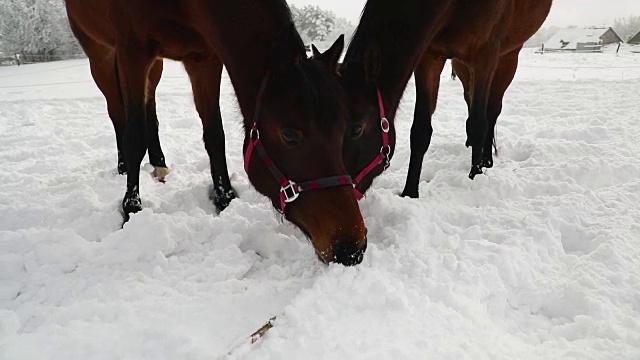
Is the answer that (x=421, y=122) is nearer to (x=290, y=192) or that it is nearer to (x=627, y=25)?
(x=290, y=192)

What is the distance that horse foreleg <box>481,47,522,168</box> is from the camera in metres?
4.11

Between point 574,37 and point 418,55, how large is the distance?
158 feet

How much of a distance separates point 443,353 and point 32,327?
1.46 metres

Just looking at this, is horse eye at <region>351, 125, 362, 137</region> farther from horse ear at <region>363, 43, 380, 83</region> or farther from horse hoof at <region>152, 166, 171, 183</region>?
horse hoof at <region>152, 166, 171, 183</region>

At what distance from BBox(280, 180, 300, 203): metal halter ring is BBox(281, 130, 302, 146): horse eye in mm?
173

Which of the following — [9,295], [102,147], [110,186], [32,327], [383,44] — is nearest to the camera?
[32,327]

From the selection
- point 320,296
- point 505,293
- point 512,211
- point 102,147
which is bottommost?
point 102,147

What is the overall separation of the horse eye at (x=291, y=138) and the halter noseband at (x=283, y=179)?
148mm

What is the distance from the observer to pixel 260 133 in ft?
6.70

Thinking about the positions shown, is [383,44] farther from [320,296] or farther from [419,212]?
[320,296]

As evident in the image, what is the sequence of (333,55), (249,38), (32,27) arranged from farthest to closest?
1. (32,27)
2. (249,38)
3. (333,55)

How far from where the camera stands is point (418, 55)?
2.52 m

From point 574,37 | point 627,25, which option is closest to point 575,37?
point 574,37

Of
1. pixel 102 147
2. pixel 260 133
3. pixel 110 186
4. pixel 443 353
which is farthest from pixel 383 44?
pixel 102 147
